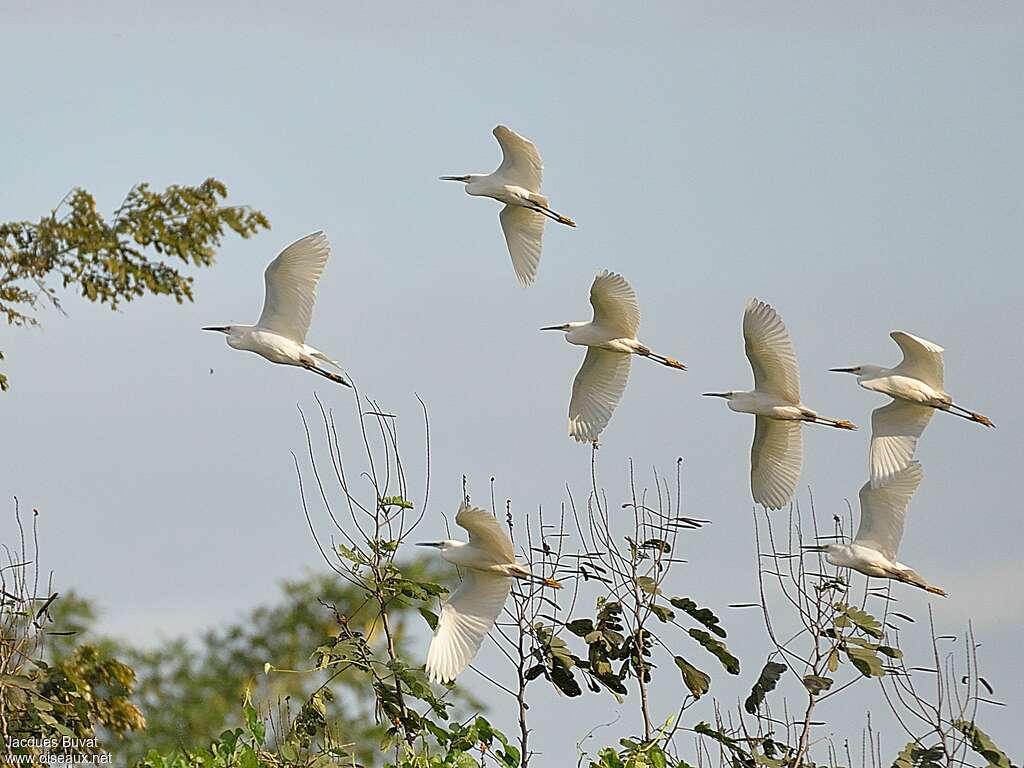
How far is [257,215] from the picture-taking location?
10133 millimetres

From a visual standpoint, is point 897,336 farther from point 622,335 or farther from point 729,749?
point 729,749

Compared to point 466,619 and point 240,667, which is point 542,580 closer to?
point 466,619

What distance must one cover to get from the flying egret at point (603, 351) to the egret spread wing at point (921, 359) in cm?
93

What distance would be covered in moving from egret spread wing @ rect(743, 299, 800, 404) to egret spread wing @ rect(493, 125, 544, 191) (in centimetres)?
131

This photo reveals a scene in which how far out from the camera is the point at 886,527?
483 cm

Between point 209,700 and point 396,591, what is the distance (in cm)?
786

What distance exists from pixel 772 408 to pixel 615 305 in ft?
2.32

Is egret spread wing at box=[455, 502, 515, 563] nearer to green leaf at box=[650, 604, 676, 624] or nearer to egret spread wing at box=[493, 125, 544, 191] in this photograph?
green leaf at box=[650, 604, 676, 624]

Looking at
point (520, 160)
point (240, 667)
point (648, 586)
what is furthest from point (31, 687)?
point (240, 667)

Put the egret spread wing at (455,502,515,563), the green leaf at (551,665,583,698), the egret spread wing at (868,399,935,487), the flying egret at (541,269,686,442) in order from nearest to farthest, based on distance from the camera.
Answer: the egret spread wing at (455,502,515,563) < the green leaf at (551,665,583,698) < the egret spread wing at (868,399,935,487) < the flying egret at (541,269,686,442)

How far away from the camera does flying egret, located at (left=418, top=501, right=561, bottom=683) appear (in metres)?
4.52

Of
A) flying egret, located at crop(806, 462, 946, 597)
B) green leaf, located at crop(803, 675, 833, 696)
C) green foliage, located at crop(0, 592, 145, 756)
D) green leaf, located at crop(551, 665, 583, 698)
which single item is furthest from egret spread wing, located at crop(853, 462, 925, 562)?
green foliage, located at crop(0, 592, 145, 756)

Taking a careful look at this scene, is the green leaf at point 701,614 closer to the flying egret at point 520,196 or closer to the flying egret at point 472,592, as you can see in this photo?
the flying egret at point 472,592

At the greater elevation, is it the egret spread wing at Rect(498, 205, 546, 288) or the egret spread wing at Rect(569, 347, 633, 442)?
the egret spread wing at Rect(498, 205, 546, 288)
